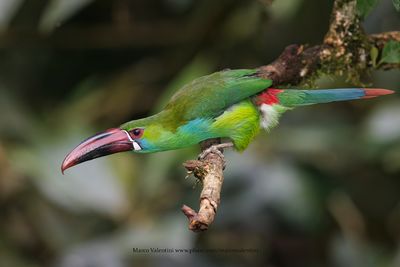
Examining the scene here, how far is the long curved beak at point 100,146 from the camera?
2730 millimetres

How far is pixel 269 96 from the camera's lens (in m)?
3.08

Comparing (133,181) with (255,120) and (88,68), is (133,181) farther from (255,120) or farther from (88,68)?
(255,120)

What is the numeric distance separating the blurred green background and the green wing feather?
1.27 metres

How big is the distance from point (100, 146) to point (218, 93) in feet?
1.54

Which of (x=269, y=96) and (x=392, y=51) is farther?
(x=269, y=96)

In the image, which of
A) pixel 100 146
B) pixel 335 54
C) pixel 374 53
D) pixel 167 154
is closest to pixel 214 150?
pixel 100 146

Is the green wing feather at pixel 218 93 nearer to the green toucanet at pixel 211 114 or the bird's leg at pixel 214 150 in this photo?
the green toucanet at pixel 211 114

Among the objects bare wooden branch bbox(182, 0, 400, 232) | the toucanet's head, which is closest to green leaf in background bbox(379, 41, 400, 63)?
bare wooden branch bbox(182, 0, 400, 232)

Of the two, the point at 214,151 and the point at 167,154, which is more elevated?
the point at 214,151

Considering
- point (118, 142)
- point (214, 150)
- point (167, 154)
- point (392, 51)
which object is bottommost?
point (167, 154)

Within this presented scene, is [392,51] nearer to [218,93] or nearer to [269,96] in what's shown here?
[269,96]

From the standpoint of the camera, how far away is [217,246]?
460 centimetres

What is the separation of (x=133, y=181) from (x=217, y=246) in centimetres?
58

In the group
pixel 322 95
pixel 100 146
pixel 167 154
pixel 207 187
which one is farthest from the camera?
pixel 167 154
